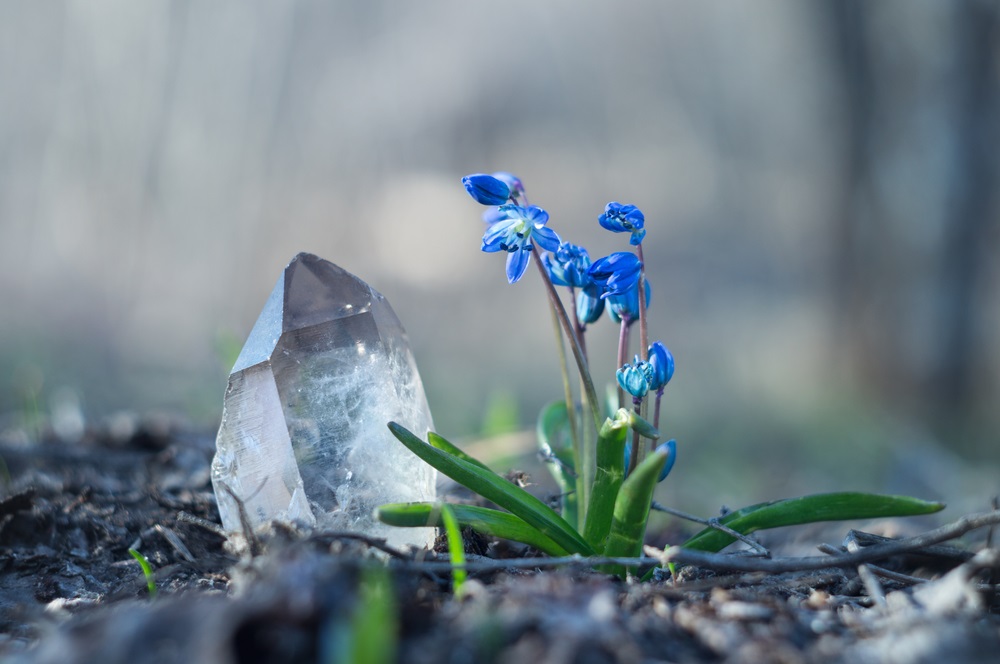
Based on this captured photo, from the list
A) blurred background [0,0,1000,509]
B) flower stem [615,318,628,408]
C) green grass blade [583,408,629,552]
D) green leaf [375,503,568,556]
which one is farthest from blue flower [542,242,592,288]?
blurred background [0,0,1000,509]

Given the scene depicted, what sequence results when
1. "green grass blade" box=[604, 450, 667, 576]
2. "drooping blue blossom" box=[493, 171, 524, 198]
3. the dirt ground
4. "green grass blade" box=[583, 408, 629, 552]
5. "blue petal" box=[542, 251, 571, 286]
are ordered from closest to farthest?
the dirt ground < "green grass blade" box=[604, 450, 667, 576] < "green grass blade" box=[583, 408, 629, 552] < "blue petal" box=[542, 251, 571, 286] < "drooping blue blossom" box=[493, 171, 524, 198]

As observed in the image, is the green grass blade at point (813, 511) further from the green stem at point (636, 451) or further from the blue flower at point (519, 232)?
the blue flower at point (519, 232)

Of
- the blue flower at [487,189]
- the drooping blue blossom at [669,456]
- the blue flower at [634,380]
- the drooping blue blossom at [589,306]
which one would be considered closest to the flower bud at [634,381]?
the blue flower at [634,380]

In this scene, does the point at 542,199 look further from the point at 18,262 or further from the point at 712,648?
the point at 712,648

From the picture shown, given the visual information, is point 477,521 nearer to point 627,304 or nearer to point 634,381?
point 634,381

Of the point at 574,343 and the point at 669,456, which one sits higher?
the point at 574,343

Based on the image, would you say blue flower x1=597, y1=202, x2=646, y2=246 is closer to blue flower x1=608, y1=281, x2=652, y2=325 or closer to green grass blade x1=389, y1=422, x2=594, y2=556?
blue flower x1=608, y1=281, x2=652, y2=325

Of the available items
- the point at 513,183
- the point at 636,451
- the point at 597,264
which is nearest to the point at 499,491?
the point at 636,451
